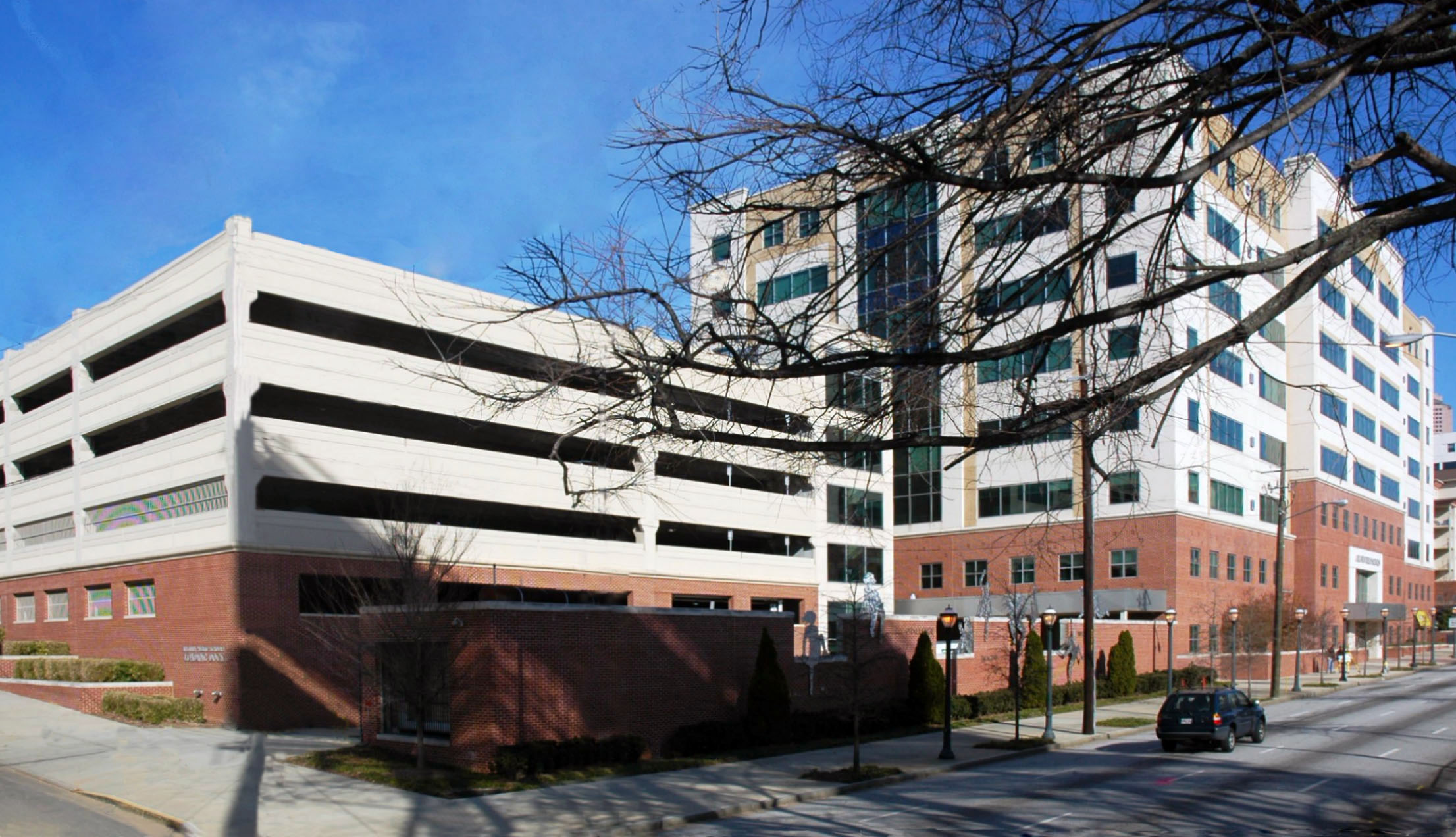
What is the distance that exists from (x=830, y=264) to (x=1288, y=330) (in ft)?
215

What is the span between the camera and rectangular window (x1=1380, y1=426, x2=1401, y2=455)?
84.1 meters

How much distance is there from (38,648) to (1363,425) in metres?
77.2

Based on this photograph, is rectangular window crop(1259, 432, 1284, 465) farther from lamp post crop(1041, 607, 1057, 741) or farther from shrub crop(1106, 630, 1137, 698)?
lamp post crop(1041, 607, 1057, 741)

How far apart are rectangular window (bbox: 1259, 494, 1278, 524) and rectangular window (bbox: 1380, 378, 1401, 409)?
20.6m

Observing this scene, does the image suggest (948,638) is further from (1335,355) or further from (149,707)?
(1335,355)

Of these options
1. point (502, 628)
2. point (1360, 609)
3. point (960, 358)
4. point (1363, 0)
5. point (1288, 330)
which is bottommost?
point (1360, 609)

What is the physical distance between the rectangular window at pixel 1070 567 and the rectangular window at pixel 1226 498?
24.1 ft

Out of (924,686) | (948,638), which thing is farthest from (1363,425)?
(948,638)

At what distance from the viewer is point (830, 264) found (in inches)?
293

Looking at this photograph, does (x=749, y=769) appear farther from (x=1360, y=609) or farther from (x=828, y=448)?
(x=1360, y=609)

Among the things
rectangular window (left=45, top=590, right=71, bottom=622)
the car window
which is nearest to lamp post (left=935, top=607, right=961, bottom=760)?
the car window

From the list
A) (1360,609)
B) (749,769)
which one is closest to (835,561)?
(749,769)

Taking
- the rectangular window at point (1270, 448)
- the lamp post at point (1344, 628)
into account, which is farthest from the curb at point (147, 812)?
the lamp post at point (1344, 628)

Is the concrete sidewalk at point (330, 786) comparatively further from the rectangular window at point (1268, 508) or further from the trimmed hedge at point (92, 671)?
the rectangular window at point (1268, 508)
